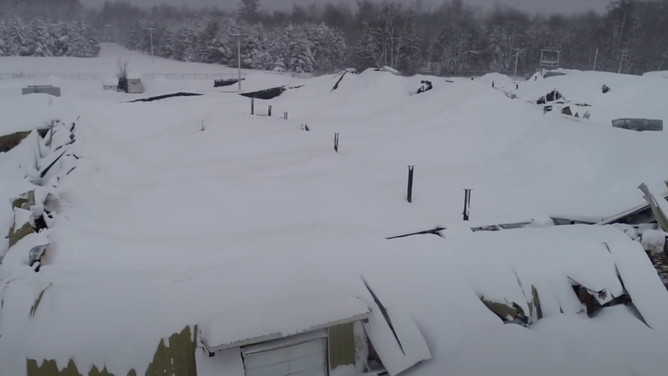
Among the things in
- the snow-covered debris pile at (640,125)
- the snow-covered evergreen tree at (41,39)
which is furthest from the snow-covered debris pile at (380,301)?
the snow-covered evergreen tree at (41,39)

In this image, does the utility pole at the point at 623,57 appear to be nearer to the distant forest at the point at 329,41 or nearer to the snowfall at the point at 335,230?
the distant forest at the point at 329,41

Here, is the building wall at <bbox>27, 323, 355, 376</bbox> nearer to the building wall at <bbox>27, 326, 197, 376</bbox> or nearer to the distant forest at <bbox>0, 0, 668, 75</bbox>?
the building wall at <bbox>27, 326, 197, 376</bbox>

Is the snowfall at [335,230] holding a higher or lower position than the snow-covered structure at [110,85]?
higher

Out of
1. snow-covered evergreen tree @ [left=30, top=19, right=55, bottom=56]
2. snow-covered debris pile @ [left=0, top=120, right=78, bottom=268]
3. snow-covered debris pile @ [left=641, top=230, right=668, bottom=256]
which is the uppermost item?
snow-covered evergreen tree @ [left=30, top=19, right=55, bottom=56]

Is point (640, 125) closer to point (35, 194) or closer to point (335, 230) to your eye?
point (335, 230)

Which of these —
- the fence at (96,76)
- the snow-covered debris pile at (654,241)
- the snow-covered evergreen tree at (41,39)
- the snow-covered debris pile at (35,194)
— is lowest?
the fence at (96,76)

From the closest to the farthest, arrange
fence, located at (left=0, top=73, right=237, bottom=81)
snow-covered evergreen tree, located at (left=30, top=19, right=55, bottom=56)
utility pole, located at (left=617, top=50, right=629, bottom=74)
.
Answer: utility pole, located at (left=617, top=50, right=629, bottom=74)
fence, located at (left=0, top=73, right=237, bottom=81)
snow-covered evergreen tree, located at (left=30, top=19, right=55, bottom=56)

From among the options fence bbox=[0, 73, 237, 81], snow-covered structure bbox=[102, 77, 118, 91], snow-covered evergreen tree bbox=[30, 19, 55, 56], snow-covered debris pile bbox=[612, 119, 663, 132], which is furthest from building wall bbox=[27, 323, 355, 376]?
snow-covered evergreen tree bbox=[30, 19, 55, 56]
